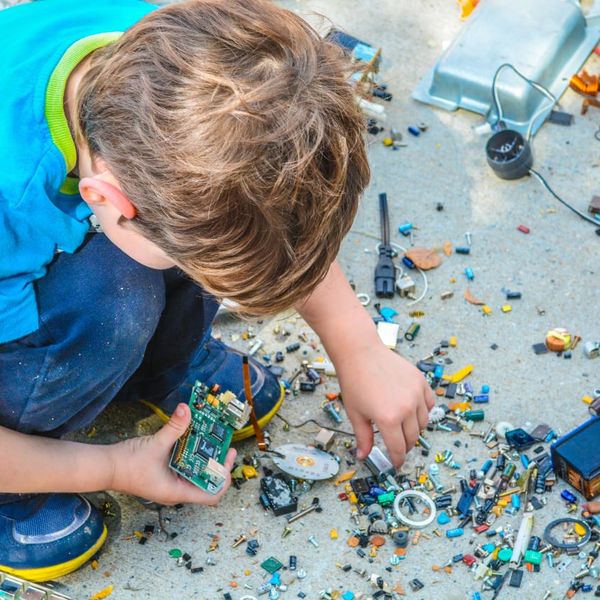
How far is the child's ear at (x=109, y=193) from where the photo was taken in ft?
4.96

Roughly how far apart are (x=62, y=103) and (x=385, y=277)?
1138 millimetres

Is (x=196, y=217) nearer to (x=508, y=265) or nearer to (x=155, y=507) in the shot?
(x=155, y=507)

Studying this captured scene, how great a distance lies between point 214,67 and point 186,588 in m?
1.13

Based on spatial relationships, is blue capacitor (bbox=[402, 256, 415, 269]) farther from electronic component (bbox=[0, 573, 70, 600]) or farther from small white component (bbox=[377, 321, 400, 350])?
electronic component (bbox=[0, 573, 70, 600])

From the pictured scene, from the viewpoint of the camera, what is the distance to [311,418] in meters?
2.30

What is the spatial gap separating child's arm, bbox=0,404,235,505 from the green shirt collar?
0.55 metres

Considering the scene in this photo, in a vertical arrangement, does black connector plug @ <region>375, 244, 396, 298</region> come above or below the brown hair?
below

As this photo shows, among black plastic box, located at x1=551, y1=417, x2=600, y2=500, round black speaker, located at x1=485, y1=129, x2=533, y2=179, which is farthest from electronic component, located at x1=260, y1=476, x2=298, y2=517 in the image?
round black speaker, located at x1=485, y1=129, x2=533, y2=179

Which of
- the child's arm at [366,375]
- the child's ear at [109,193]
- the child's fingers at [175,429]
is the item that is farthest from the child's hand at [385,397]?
the child's ear at [109,193]

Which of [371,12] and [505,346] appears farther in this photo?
[371,12]

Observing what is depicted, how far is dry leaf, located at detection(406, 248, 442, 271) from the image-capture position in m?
2.58

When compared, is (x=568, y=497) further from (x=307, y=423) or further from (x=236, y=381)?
(x=236, y=381)

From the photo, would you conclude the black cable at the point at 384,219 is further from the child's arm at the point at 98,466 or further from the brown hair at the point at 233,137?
the brown hair at the point at 233,137

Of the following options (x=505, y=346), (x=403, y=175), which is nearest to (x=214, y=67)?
(x=505, y=346)
